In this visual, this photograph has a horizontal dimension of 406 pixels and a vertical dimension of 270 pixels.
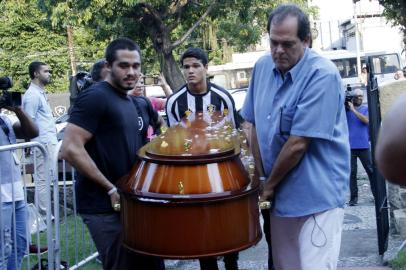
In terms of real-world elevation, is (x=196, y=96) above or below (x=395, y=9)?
below

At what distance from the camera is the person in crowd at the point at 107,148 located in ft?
10.9

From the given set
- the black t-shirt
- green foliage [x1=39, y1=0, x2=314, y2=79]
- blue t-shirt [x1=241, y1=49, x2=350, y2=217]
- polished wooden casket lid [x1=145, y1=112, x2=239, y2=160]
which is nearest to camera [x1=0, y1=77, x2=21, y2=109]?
the black t-shirt

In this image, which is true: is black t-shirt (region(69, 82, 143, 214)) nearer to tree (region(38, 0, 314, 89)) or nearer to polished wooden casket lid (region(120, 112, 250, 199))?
polished wooden casket lid (region(120, 112, 250, 199))

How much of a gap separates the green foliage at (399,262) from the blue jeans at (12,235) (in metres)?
3.13

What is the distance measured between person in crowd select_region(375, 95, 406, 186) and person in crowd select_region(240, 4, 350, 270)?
177cm

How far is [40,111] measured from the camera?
755 cm

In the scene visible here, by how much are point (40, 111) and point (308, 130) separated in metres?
5.34

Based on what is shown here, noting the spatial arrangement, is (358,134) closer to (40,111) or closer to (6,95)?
(40,111)

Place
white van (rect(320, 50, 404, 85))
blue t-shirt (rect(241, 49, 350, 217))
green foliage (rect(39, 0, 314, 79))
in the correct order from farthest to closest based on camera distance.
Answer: white van (rect(320, 50, 404, 85)) → green foliage (rect(39, 0, 314, 79)) → blue t-shirt (rect(241, 49, 350, 217))

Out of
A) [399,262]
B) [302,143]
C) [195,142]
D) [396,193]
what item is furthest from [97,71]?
[396,193]

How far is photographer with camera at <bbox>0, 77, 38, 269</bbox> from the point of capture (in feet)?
Result: 13.7

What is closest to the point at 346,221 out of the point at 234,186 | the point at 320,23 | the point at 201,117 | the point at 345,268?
the point at 345,268

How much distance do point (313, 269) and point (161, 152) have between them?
3.47 feet

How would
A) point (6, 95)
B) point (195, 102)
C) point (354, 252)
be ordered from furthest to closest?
point (354, 252) < point (195, 102) < point (6, 95)
